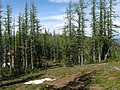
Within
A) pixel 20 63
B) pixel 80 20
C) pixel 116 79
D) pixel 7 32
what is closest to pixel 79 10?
pixel 80 20

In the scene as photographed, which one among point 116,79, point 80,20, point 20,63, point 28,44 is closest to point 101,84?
point 116,79

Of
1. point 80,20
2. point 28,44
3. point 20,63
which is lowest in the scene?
point 20,63

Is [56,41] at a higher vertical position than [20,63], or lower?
higher

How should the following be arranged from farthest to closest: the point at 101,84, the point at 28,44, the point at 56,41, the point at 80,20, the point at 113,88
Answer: the point at 56,41, the point at 28,44, the point at 80,20, the point at 101,84, the point at 113,88

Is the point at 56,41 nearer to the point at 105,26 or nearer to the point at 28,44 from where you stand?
the point at 28,44

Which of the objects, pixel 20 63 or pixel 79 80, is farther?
pixel 20 63

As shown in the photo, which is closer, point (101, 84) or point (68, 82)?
point (101, 84)

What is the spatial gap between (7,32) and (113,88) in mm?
49950

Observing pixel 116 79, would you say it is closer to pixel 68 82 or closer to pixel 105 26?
pixel 68 82

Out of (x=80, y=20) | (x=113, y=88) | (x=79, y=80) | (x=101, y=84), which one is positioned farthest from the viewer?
(x=80, y=20)

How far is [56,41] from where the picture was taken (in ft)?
397

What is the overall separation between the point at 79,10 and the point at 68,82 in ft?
113

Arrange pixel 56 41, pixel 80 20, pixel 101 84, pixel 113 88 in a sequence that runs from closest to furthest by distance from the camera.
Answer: pixel 113 88 < pixel 101 84 < pixel 80 20 < pixel 56 41

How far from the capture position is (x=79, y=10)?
6066 cm
